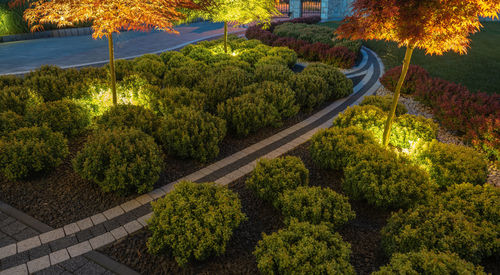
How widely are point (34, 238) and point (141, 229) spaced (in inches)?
59.5

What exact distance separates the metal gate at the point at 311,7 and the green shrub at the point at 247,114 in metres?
36.6

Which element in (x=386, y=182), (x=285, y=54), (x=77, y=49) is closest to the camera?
(x=386, y=182)

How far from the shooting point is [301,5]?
39.7 metres

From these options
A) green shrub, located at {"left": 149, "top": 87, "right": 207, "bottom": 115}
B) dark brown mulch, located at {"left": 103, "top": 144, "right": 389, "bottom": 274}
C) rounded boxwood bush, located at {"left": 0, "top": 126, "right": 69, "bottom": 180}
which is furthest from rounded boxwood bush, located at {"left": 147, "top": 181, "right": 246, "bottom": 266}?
green shrub, located at {"left": 149, "top": 87, "right": 207, "bottom": 115}

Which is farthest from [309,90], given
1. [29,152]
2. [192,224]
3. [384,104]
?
[29,152]

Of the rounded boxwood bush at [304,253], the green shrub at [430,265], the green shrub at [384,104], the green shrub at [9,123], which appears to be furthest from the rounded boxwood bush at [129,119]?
the green shrub at [384,104]

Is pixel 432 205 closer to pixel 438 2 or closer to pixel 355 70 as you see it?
pixel 438 2

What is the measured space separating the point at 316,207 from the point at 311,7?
41.3 metres

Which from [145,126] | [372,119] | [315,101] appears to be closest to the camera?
[145,126]

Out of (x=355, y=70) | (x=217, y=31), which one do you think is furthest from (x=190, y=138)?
(x=217, y=31)

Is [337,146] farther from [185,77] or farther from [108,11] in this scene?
[108,11]

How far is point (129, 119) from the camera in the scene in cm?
700

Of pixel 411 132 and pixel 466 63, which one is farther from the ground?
pixel 466 63

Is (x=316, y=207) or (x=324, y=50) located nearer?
(x=316, y=207)
